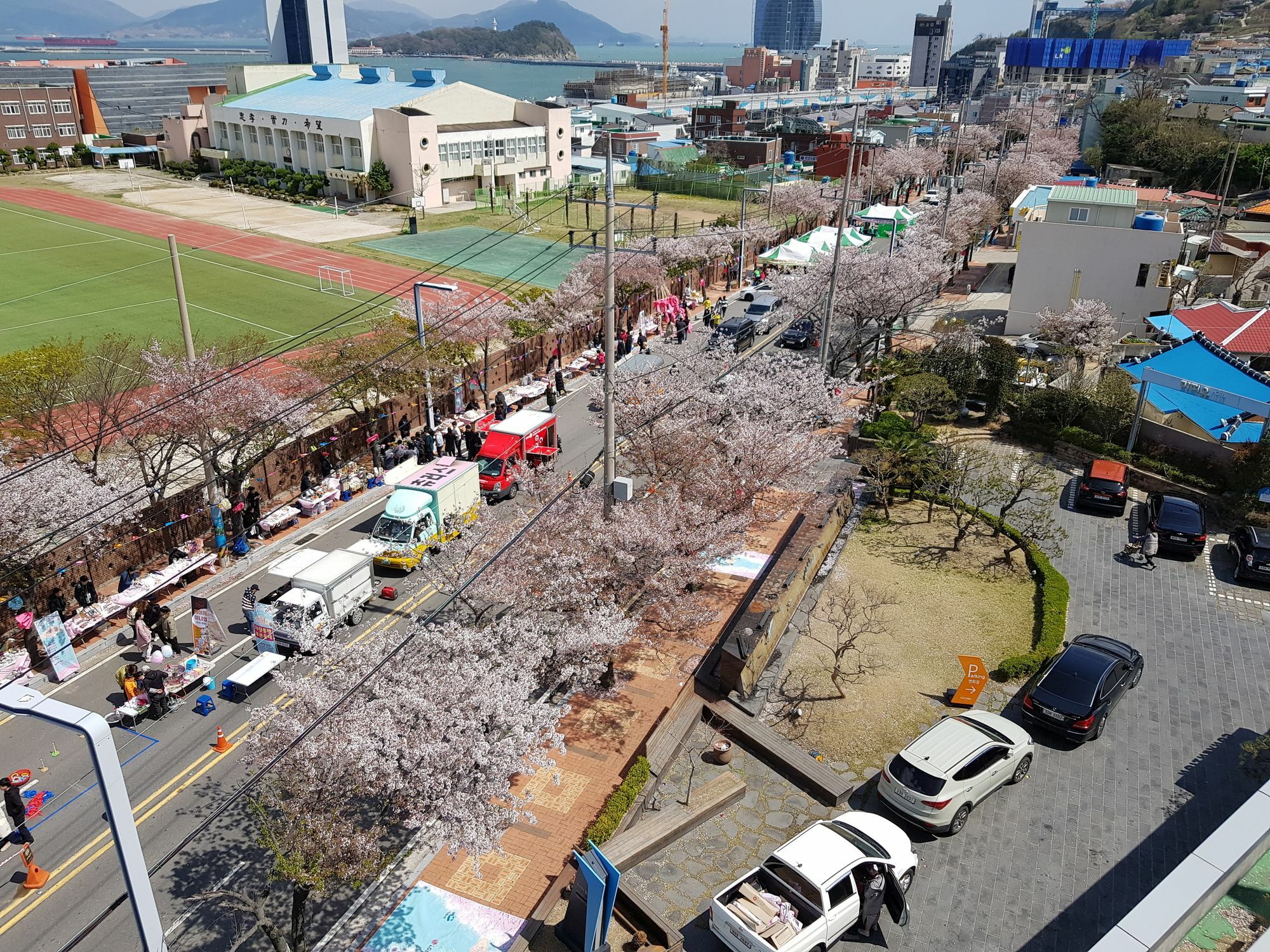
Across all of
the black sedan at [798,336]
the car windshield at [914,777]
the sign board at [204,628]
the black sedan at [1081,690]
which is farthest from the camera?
the black sedan at [798,336]

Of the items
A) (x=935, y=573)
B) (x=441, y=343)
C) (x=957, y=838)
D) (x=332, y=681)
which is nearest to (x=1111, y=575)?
(x=935, y=573)

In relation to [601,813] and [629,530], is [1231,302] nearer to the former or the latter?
[629,530]

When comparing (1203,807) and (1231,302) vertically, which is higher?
(1231,302)

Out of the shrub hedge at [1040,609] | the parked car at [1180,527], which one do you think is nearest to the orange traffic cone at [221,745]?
the shrub hedge at [1040,609]

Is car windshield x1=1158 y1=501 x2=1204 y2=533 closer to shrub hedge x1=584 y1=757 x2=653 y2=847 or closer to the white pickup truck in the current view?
the white pickup truck

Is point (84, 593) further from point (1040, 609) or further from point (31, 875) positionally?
point (1040, 609)

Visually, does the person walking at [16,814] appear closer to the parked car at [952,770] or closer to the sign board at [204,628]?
the sign board at [204,628]
